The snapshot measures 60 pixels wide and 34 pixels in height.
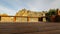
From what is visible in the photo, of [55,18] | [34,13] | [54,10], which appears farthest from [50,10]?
[34,13]

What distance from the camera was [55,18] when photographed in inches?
468

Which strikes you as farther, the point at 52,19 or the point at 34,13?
the point at 34,13

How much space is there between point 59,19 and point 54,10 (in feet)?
23.5

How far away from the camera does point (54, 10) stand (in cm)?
1870

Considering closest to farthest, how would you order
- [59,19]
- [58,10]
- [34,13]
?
[59,19] → [58,10] → [34,13]

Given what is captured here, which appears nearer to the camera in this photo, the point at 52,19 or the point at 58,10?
the point at 52,19

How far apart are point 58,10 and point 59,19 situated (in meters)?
7.07

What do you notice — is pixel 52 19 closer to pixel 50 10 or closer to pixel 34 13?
pixel 50 10

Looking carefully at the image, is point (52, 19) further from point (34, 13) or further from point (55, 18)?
point (34, 13)

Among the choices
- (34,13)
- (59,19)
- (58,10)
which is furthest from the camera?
(34,13)

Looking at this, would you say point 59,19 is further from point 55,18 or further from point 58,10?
point 58,10

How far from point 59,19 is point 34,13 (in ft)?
57.5

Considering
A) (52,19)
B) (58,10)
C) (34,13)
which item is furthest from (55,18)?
(34,13)

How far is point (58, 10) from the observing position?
1855cm
